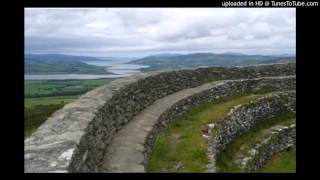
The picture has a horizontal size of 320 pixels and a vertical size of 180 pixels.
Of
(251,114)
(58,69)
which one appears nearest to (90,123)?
(251,114)

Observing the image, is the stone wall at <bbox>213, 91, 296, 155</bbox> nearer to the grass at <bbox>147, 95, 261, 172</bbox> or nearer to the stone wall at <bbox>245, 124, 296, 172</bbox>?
the grass at <bbox>147, 95, 261, 172</bbox>

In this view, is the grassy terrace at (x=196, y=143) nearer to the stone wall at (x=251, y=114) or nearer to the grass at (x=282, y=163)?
the grass at (x=282, y=163)

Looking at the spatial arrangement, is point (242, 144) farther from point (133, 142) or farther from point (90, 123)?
point (90, 123)

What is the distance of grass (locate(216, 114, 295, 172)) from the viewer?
1465 centimetres

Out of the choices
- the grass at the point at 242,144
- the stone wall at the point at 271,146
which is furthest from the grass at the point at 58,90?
the stone wall at the point at 271,146

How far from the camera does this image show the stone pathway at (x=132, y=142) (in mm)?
9570

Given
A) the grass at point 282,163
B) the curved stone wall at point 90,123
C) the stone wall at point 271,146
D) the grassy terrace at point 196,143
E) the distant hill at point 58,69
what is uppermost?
the distant hill at point 58,69

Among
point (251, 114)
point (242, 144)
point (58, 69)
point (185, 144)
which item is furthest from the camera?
point (58, 69)

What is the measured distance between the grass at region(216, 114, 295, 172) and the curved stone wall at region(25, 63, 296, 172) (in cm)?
339

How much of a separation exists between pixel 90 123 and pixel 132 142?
8.35 feet

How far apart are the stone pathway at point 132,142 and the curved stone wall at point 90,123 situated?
0.65 ft

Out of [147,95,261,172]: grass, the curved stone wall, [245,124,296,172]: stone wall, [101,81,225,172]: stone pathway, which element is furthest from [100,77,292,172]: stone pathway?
[245,124,296,172]: stone wall

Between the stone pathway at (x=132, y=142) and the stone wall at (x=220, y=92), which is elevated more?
the stone wall at (x=220, y=92)

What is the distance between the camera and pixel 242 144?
666 inches
